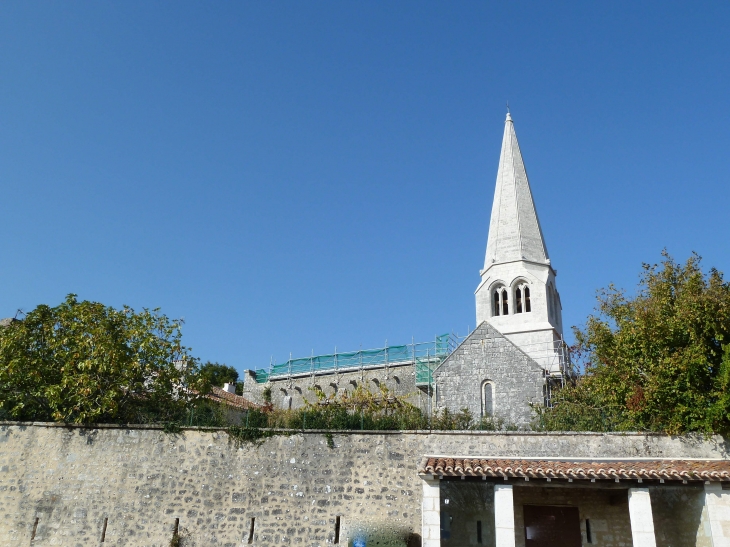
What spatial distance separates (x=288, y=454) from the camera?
18.4m

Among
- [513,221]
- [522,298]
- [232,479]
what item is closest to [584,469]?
[232,479]

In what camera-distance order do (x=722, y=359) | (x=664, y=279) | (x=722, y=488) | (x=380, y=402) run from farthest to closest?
(x=380, y=402) → (x=664, y=279) → (x=722, y=359) → (x=722, y=488)

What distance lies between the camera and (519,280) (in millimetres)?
32188

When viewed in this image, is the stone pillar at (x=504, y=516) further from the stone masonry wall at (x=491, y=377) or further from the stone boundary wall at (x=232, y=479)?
the stone masonry wall at (x=491, y=377)

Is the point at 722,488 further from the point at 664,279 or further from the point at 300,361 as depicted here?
the point at 300,361

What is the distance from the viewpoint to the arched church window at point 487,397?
24.6 metres

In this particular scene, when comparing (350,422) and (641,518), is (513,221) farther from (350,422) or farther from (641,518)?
(641,518)

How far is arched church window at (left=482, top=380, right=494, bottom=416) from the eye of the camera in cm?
2459

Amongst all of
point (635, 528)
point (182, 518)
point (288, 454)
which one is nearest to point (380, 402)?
point (288, 454)

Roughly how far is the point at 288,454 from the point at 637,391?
33.5 ft

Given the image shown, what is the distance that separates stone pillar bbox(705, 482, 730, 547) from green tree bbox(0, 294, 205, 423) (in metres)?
14.9

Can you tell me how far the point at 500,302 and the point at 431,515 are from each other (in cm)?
1867

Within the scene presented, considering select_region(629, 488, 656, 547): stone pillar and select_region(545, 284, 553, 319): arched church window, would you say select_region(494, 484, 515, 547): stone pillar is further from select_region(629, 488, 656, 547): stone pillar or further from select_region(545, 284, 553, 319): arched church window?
select_region(545, 284, 553, 319): arched church window

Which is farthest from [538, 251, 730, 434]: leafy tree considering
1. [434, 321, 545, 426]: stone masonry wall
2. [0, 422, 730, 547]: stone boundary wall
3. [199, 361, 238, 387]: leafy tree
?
[199, 361, 238, 387]: leafy tree
